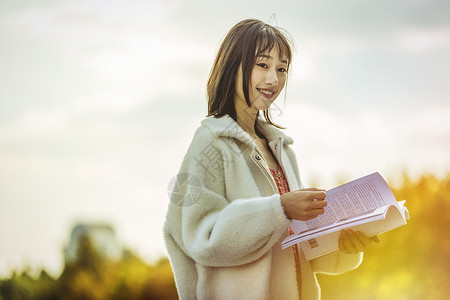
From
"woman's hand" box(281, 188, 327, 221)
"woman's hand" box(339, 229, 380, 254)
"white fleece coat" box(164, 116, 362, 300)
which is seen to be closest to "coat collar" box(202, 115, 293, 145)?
"white fleece coat" box(164, 116, 362, 300)

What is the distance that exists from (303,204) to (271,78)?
401 mm

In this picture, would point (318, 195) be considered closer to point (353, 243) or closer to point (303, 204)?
point (303, 204)

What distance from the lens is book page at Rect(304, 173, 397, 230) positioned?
50.5 inches

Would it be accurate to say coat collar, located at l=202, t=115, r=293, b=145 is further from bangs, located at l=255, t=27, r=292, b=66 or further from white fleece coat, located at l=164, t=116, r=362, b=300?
bangs, located at l=255, t=27, r=292, b=66

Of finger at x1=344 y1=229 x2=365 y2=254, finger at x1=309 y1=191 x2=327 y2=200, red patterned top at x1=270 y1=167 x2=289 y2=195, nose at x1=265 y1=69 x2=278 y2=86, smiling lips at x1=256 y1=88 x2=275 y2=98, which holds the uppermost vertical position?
nose at x1=265 y1=69 x2=278 y2=86

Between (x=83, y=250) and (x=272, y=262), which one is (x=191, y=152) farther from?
(x=83, y=250)

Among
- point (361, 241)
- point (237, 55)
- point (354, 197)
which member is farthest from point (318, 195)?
point (237, 55)

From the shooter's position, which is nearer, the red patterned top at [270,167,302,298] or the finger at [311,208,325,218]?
the finger at [311,208,325,218]

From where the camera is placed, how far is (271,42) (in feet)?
4.74

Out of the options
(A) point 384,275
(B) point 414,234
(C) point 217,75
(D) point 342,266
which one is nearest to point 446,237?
(B) point 414,234

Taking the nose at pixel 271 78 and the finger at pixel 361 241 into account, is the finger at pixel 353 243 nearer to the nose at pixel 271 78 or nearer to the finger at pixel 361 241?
the finger at pixel 361 241

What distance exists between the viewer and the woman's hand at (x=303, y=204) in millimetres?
1205

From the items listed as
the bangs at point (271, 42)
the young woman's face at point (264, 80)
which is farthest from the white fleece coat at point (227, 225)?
the bangs at point (271, 42)

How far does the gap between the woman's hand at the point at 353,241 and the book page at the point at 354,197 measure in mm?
95
